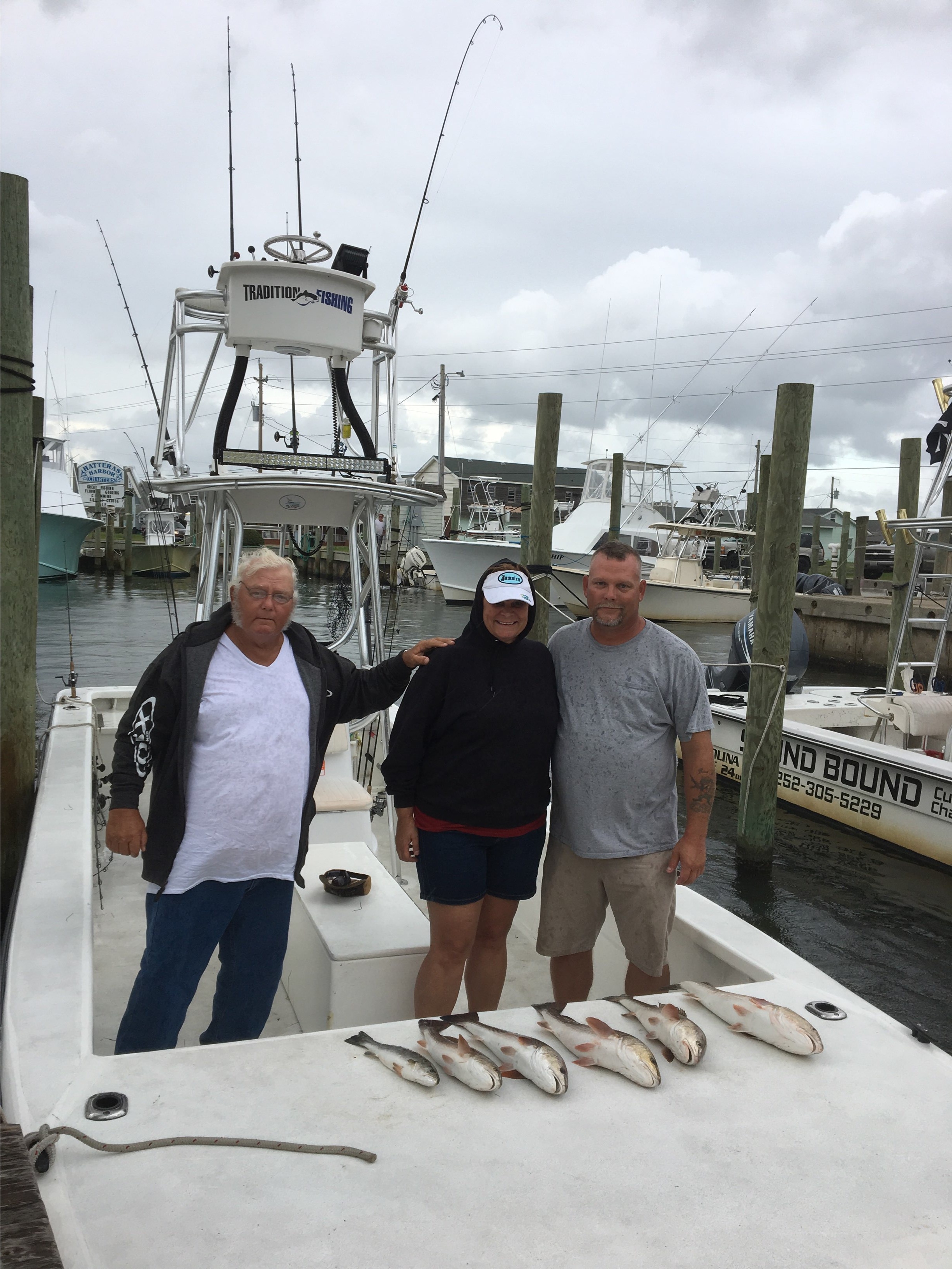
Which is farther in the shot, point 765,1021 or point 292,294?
point 292,294

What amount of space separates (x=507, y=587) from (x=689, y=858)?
104 centimetres

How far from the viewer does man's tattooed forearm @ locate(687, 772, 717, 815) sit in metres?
3.06

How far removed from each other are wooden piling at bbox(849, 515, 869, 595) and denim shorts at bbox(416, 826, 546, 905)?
829 inches

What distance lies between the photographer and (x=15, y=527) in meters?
3.74

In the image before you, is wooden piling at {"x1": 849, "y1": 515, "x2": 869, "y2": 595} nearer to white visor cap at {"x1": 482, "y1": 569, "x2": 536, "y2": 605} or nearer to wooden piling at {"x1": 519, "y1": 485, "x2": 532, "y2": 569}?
wooden piling at {"x1": 519, "y1": 485, "x2": 532, "y2": 569}

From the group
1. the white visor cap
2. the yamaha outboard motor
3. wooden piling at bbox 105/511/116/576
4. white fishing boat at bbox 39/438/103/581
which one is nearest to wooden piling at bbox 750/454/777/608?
the yamaha outboard motor

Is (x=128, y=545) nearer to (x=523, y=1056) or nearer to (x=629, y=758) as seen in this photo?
(x=629, y=758)

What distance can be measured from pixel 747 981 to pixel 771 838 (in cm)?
493

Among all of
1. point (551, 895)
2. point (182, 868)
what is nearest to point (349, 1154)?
point (182, 868)

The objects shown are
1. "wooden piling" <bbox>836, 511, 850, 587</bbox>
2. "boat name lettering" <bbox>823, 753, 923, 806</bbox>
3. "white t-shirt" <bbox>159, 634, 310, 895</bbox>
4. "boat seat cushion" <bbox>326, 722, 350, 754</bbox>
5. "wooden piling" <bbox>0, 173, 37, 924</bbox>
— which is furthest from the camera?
"wooden piling" <bbox>836, 511, 850, 587</bbox>

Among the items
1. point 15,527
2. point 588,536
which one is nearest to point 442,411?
point 588,536

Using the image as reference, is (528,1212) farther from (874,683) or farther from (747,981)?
(874,683)

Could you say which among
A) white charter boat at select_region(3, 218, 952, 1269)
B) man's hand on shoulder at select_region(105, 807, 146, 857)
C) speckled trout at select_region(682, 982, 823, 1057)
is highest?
man's hand on shoulder at select_region(105, 807, 146, 857)

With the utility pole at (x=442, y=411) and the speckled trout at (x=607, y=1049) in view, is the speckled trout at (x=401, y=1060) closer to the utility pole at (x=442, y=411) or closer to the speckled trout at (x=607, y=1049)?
the speckled trout at (x=607, y=1049)
